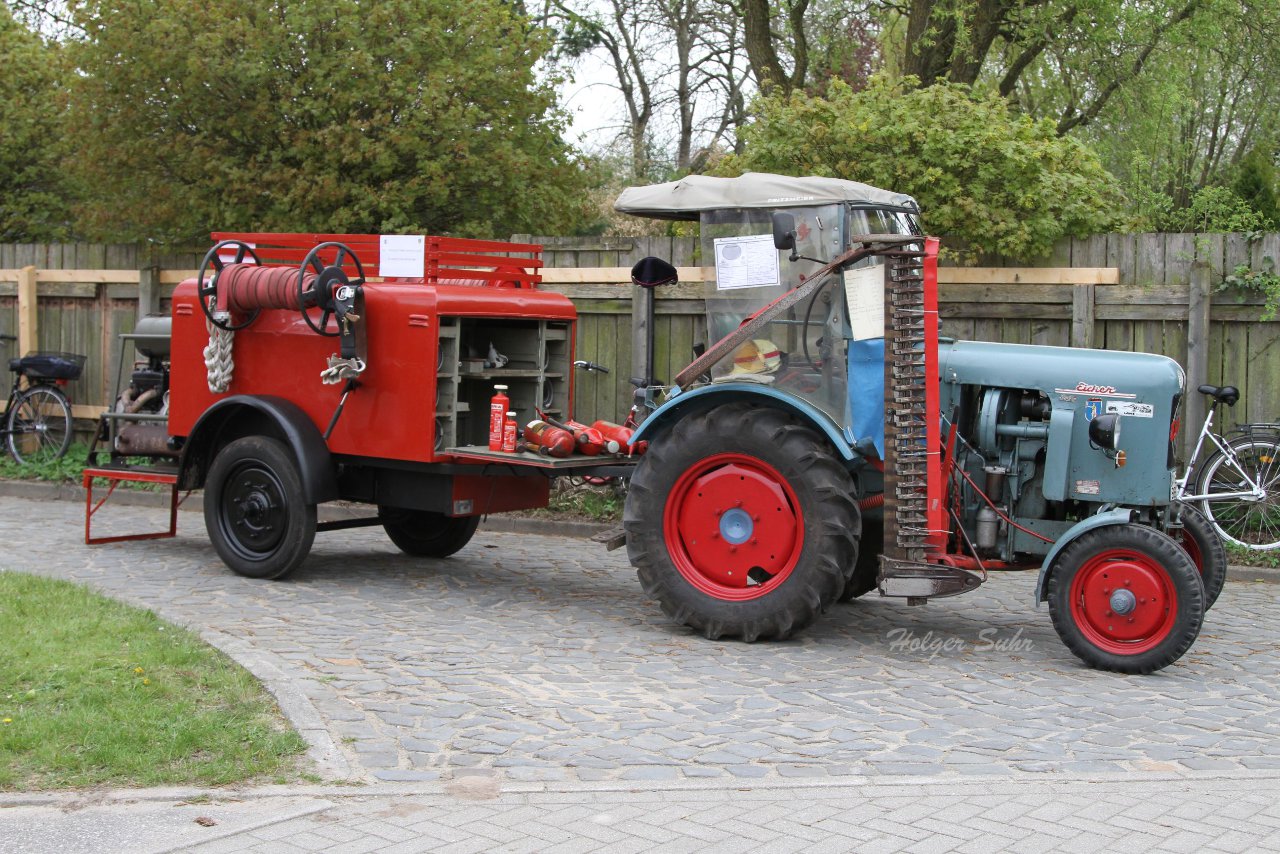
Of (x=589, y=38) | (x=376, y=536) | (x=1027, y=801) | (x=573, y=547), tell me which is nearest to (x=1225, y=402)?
(x=573, y=547)

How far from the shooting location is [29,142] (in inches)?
627

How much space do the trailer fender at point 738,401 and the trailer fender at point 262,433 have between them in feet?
7.24

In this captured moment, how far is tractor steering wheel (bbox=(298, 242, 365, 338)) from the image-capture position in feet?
29.0

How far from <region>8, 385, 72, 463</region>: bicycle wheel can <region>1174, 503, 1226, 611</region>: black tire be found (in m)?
11.0

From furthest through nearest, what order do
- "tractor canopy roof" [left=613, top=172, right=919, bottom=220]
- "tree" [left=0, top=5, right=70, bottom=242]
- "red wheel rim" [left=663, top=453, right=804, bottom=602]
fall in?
"tree" [left=0, top=5, right=70, bottom=242] → "tractor canopy roof" [left=613, top=172, right=919, bottom=220] → "red wheel rim" [left=663, top=453, right=804, bottom=602]

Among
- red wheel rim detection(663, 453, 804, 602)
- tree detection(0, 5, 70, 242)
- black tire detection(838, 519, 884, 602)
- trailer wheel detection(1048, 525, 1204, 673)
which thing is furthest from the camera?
tree detection(0, 5, 70, 242)

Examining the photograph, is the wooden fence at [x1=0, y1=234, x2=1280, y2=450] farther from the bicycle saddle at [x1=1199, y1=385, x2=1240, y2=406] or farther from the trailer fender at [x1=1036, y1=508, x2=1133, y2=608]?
the trailer fender at [x1=1036, y1=508, x2=1133, y2=608]

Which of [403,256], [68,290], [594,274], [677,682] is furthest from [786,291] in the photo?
[68,290]

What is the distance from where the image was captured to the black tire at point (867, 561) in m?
8.34

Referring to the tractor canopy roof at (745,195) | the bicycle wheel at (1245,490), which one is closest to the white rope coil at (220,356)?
the tractor canopy roof at (745,195)

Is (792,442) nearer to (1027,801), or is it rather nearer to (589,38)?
(1027,801)

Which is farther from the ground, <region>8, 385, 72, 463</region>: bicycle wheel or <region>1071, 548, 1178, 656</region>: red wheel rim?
<region>8, 385, 72, 463</region>: bicycle wheel

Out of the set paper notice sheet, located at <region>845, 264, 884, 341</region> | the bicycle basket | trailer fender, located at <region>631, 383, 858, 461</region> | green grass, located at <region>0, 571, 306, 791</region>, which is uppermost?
paper notice sheet, located at <region>845, 264, 884, 341</region>

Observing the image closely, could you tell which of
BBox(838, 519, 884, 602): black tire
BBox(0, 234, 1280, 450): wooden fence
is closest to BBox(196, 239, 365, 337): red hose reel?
BBox(0, 234, 1280, 450): wooden fence
